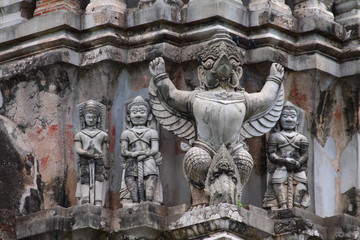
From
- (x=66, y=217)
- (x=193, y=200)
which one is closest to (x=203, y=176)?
(x=193, y=200)

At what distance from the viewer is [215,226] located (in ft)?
82.9

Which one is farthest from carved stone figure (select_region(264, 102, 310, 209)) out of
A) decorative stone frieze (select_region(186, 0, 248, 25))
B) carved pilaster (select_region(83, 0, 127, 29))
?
carved pilaster (select_region(83, 0, 127, 29))

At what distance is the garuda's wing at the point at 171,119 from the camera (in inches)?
1036

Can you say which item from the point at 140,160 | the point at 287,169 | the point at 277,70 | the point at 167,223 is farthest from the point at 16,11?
the point at 287,169

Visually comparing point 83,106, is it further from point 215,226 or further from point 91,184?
point 215,226

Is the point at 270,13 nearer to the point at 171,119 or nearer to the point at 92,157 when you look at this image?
the point at 171,119

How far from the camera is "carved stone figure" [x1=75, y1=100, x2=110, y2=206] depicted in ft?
86.4

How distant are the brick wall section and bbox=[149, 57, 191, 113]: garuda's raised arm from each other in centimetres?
210

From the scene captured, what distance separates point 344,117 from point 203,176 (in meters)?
3.28

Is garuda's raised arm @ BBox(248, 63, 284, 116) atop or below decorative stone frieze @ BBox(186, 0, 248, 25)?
below

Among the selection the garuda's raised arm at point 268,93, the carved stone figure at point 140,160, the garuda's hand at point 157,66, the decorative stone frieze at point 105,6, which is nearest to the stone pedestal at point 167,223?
the carved stone figure at point 140,160

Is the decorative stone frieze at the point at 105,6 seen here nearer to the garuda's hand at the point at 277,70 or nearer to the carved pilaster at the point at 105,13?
the carved pilaster at the point at 105,13

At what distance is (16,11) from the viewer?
28.6 metres

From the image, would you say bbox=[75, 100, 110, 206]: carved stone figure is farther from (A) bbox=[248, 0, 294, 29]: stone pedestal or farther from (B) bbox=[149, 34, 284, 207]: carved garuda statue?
(A) bbox=[248, 0, 294, 29]: stone pedestal
